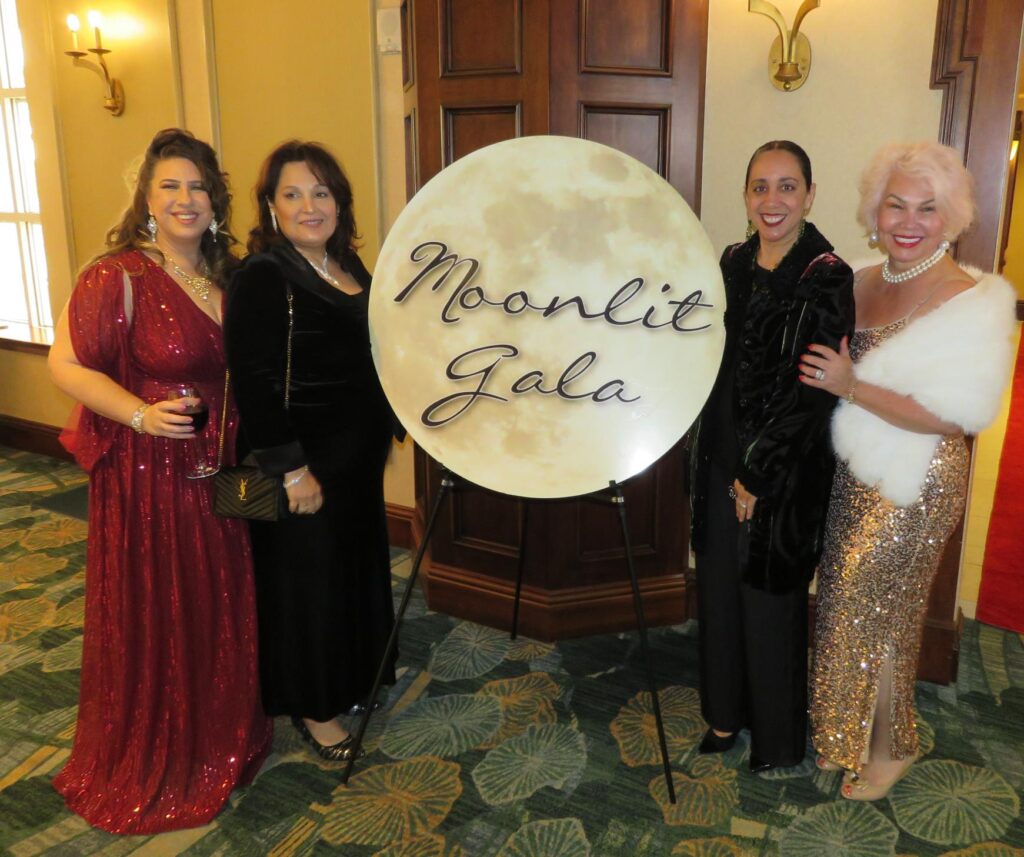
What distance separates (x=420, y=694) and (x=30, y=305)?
3.94 metres

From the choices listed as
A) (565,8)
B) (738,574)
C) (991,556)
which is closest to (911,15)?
(565,8)

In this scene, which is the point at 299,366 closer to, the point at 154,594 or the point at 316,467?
the point at 316,467

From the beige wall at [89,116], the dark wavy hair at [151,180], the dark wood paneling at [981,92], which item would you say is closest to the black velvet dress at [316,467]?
the dark wavy hair at [151,180]

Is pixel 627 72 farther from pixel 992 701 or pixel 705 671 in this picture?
pixel 992 701

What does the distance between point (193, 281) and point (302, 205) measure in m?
0.31

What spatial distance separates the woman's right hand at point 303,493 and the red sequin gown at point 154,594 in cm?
20

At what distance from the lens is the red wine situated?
1660mm

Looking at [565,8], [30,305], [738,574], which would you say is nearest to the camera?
[738,574]

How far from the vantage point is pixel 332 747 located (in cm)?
211

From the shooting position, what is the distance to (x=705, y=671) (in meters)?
2.11

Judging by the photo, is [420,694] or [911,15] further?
[420,694]

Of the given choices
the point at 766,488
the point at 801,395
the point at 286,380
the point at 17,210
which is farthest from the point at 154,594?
the point at 17,210

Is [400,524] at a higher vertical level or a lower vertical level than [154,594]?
lower

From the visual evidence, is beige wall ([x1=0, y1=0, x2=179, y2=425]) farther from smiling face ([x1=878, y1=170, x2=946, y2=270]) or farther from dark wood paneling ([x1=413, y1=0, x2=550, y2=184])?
smiling face ([x1=878, y1=170, x2=946, y2=270])
